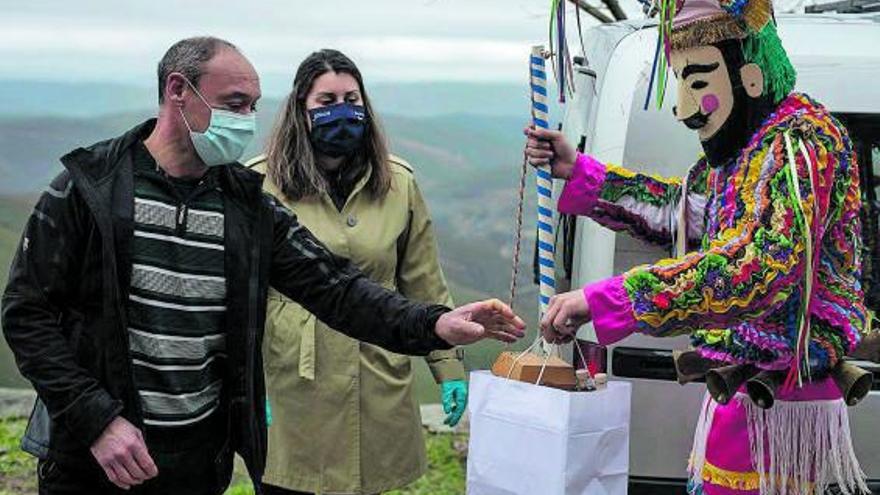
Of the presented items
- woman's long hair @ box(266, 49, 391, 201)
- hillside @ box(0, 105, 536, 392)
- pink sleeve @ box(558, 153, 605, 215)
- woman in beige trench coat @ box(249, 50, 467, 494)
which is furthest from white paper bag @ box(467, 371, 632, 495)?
hillside @ box(0, 105, 536, 392)

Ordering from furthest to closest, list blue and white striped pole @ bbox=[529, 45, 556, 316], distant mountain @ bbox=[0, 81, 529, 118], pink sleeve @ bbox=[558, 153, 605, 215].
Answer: distant mountain @ bbox=[0, 81, 529, 118] < pink sleeve @ bbox=[558, 153, 605, 215] < blue and white striped pole @ bbox=[529, 45, 556, 316]

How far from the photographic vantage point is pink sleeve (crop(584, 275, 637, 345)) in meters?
2.85

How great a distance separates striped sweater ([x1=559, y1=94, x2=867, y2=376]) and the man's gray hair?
Answer: 3.36 ft

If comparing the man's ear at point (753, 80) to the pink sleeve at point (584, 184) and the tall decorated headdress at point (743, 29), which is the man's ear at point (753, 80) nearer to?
the tall decorated headdress at point (743, 29)

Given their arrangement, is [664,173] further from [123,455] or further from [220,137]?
[123,455]

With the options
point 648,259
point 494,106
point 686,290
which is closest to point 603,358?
point 648,259

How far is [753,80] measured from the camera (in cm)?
307

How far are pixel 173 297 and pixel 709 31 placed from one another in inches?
53.2

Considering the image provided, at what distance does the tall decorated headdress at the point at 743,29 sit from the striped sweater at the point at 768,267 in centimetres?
6

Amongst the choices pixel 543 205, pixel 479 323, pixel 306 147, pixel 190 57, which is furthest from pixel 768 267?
pixel 306 147

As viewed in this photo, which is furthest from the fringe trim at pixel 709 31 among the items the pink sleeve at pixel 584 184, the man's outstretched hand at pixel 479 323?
the man's outstretched hand at pixel 479 323

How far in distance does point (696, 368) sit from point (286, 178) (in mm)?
1538

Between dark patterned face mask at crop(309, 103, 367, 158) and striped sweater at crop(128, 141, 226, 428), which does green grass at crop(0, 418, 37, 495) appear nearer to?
dark patterned face mask at crop(309, 103, 367, 158)

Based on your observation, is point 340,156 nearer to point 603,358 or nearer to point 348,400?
point 348,400
